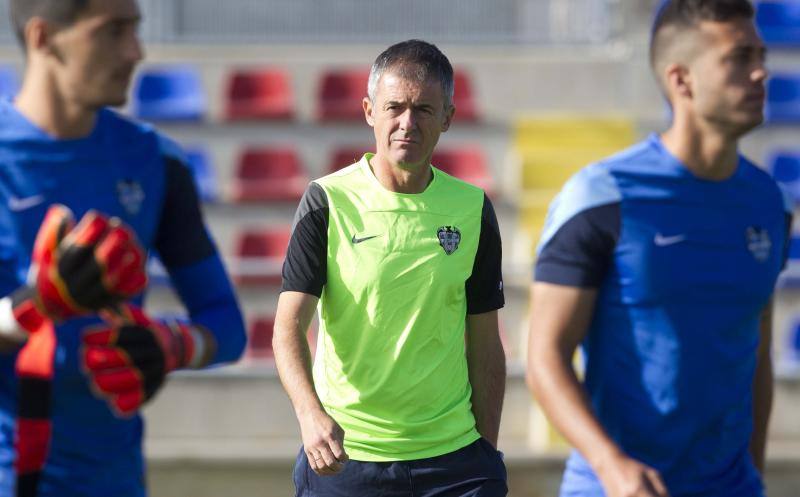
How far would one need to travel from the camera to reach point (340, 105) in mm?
10609

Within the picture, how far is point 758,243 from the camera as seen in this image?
3184 mm

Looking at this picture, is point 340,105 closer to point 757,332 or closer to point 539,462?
point 539,462

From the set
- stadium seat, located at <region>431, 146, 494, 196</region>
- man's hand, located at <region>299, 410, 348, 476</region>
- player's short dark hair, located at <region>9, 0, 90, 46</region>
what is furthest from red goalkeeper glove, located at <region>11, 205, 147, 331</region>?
stadium seat, located at <region>431, 146, 494, 196</region>

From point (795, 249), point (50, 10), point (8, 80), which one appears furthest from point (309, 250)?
point (8, 80)

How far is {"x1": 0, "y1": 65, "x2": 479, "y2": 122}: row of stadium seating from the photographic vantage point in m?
10.4

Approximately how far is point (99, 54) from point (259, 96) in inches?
317

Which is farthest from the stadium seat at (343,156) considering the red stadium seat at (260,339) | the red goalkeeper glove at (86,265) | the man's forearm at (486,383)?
the red goalkeeper glove at (86,265)

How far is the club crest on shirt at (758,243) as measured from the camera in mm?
3170

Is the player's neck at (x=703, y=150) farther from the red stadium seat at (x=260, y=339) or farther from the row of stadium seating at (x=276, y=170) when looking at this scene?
the row of stadium seating at (x=276, y=170)

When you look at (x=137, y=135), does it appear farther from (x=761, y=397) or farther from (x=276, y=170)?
(x=276, y=170)

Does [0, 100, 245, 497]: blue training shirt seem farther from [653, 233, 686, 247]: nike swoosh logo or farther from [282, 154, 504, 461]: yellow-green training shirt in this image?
[653, 233, 686, 247]: nike swoosh logo

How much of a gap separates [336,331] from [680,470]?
2.95ft

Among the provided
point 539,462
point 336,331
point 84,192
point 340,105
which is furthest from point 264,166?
point 84,192

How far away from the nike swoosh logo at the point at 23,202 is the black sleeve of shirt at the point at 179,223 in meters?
0.29
